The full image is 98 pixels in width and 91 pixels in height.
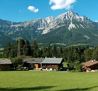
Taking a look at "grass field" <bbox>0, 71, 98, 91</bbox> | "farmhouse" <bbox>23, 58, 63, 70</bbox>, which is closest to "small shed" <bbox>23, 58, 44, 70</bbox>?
"farmhouse" <bbox>23, 58, 63, 70</bbox>

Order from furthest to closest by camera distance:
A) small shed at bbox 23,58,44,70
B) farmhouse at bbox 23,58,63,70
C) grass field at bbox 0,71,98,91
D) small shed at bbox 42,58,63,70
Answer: small shed at bbox 23,58,44,70 → small shed at bbox 42,58,63,70 → farmhouse at bbox 23,58,63,70 → grass field at bbox 0,71,98,91

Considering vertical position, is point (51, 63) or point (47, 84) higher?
point (51, 63)

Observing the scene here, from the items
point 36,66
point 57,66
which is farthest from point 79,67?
point 36,66

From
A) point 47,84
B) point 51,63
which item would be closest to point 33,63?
point 51,63

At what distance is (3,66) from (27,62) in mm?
18487

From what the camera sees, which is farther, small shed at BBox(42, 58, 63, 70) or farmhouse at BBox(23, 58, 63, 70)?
small shed at BBox(42, 58, 63, 70)

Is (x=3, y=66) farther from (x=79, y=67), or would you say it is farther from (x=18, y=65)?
(x=79, y=67)

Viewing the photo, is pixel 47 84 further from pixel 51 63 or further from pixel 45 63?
pixel 45 63

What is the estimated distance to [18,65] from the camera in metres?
138

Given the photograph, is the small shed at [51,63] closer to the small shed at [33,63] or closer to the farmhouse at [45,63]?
the farmhouse at [45,63]

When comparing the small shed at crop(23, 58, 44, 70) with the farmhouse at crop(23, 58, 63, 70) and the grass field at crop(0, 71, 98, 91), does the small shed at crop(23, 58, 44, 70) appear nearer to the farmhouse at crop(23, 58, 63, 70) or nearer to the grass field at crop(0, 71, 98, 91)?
the farmhouse at crop(23, 58, 63, 70)

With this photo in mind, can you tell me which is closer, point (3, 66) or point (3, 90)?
point (3, 90)

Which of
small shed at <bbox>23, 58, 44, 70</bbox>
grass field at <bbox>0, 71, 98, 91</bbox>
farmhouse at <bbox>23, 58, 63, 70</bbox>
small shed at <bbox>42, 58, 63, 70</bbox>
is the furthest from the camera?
small shed at <bbox>23, 58, 44, 70</bbox>

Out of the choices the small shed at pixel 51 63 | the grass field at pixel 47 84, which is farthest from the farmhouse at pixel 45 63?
the grass field at pixel 47 84
